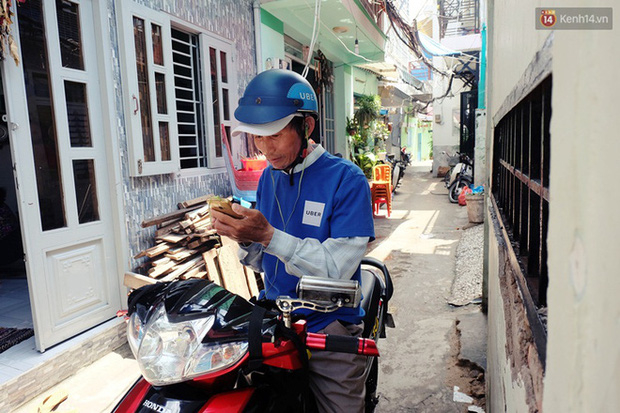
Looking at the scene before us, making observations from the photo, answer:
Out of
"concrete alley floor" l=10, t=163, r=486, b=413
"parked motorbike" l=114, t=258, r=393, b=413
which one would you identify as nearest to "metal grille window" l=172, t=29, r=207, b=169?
"concrete alley floor" l=10, t=163, r=486, b=413

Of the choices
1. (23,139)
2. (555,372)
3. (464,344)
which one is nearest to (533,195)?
(555,372)

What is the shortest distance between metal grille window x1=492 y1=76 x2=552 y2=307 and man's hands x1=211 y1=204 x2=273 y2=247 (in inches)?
32.6

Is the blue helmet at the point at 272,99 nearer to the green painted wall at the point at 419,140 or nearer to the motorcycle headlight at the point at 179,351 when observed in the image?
the motorcycle headlight at the point at 179,351

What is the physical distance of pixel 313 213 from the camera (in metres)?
1.89

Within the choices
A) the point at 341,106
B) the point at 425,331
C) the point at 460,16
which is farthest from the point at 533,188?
the point at 460,16

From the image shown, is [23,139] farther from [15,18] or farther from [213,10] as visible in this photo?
[213,10]

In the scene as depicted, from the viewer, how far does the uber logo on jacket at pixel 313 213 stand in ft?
6.14

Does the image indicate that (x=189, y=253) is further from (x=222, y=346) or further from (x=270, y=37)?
(x=270, y=37)

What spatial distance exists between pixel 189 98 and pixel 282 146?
3.59 meters

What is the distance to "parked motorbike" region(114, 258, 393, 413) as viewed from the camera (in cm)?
126

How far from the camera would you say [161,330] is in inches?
50.6

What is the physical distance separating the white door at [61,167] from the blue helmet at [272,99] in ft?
7.65

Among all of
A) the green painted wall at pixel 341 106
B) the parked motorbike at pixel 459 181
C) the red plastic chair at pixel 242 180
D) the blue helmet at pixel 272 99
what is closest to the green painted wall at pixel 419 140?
the parked motorbike at pixel 459 181

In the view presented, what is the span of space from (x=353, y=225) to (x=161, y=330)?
824 millimetres
